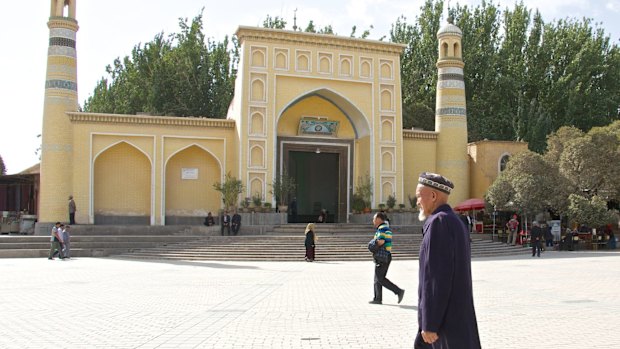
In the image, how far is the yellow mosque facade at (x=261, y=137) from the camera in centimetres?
2453

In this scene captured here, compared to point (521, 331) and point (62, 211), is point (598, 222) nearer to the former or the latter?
point (521, 331)

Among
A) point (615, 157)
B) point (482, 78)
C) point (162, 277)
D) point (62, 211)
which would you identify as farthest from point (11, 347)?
point (482, 78)

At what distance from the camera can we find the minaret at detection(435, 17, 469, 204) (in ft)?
92.1

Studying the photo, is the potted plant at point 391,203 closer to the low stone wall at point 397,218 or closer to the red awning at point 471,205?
the low stone wall at point 397,218

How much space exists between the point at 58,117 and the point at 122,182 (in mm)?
3426

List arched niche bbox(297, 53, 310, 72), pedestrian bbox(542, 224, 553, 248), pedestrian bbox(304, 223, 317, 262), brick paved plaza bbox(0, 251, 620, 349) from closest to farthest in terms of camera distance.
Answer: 1. brick paved plaza bbox(0, 251, 620, 349)
2. pedestrian bbox(304, 223, 317, 262)
3. pedestrian bbox(542, 224, 553, 248)
4. arched niche bbox(297, 53, 310, 72)

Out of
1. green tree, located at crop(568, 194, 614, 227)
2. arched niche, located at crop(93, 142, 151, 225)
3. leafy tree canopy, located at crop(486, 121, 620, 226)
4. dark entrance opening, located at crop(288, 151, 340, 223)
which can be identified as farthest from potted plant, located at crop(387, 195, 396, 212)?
arched niche, located at crop(93, 142, 151, 225)

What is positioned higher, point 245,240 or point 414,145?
point 414,145

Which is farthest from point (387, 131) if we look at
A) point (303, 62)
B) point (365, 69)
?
point (303, 62)

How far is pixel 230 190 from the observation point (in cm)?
2416

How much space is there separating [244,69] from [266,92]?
4.12 ft

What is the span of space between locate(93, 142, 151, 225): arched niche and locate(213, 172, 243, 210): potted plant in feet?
10.6

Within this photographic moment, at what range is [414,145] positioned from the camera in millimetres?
28438

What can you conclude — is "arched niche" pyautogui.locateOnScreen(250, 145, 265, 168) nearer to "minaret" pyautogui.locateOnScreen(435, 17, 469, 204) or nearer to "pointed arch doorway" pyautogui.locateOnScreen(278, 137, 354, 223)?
"pointed arch doorway" pyautogui.locateOnScreen(278, 137, 354, 223)
